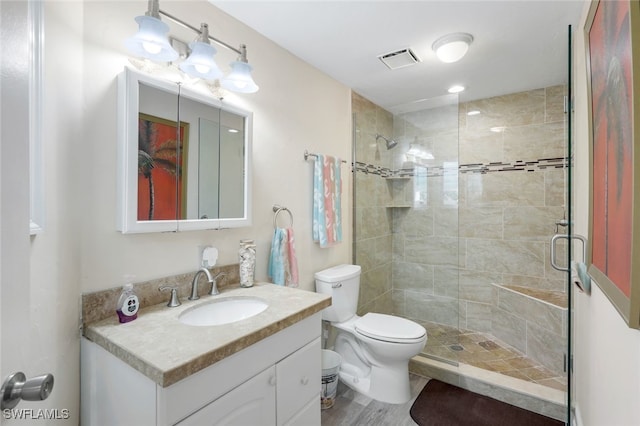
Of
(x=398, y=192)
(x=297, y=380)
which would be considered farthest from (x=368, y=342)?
(x=398, y=192)

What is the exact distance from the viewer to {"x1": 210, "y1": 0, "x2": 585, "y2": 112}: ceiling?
1.56 m

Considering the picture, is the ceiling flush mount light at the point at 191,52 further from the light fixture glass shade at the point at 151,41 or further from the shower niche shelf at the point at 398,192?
the shower niche shelf at the point at 398,192

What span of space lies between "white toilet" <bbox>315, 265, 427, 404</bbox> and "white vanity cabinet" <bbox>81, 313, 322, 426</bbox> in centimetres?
75

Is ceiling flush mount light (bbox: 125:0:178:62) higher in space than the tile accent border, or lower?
higher

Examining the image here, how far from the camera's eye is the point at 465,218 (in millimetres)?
3074

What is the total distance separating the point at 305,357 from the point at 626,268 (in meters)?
1.12

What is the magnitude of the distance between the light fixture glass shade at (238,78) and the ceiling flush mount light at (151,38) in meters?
0.30

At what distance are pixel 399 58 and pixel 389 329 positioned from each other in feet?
6.19

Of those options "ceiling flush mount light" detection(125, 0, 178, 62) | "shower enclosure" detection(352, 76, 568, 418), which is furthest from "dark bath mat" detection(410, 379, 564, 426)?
"ceiling flush mount light" detection(125, 0, 178, 62)

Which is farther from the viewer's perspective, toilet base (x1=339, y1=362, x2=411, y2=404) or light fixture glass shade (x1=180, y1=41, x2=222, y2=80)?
toilet base (x1=339, y1=362, x2=411, y2=404)

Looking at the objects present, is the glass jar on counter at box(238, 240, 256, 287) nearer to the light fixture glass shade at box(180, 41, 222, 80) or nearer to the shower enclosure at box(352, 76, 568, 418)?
the light fixture glass shade at box(180, 41, 222, 80)

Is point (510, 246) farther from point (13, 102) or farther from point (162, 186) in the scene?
point (13, 102)

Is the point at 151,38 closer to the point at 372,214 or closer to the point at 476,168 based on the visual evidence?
the point at 372,214

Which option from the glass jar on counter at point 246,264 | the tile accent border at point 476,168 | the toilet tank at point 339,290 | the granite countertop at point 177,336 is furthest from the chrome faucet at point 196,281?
the tile accent border at point 476,168
